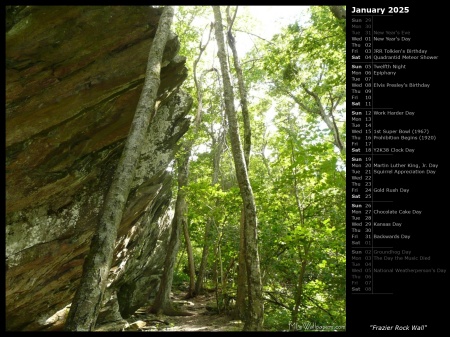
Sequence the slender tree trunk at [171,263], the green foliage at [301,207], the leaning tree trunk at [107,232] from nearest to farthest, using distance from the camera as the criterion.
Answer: the leaning tree trunk at [107,232]
the green foliage at [301,207]
the slender tree trunk at [171,263]

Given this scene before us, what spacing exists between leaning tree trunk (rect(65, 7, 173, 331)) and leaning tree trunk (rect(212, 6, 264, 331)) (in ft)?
8.98

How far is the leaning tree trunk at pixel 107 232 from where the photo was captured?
4767 millimetres

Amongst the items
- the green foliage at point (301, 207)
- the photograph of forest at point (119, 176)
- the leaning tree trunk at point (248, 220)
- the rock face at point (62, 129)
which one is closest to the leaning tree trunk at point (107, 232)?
the photograph of forest at point (119, 176)

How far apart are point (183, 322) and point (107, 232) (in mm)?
8674

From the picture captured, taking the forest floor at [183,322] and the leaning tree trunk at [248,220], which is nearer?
the leaning tree trunk at [248,220]

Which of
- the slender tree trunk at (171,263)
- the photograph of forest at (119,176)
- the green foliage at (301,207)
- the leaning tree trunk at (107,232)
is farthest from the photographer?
the slender tree trunk at (171,263)

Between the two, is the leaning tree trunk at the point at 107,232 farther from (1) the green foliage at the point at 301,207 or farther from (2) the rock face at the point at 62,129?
(1) the green foliage at the point at 301,207

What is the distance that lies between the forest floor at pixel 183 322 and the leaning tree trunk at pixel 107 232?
6429 mm

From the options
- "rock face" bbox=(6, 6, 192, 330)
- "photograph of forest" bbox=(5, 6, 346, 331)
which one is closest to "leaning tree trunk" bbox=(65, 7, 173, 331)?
"photograph of forest" bbox=(5, 6, 346, 331)

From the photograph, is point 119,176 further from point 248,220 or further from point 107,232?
point 248,220

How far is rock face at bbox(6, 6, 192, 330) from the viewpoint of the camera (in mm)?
7398

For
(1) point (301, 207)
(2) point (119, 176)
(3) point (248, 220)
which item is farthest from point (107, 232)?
(1) point (301, 207)

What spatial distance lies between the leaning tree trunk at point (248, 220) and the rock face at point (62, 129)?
1537 millimetres

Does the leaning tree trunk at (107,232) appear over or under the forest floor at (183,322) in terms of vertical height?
over
